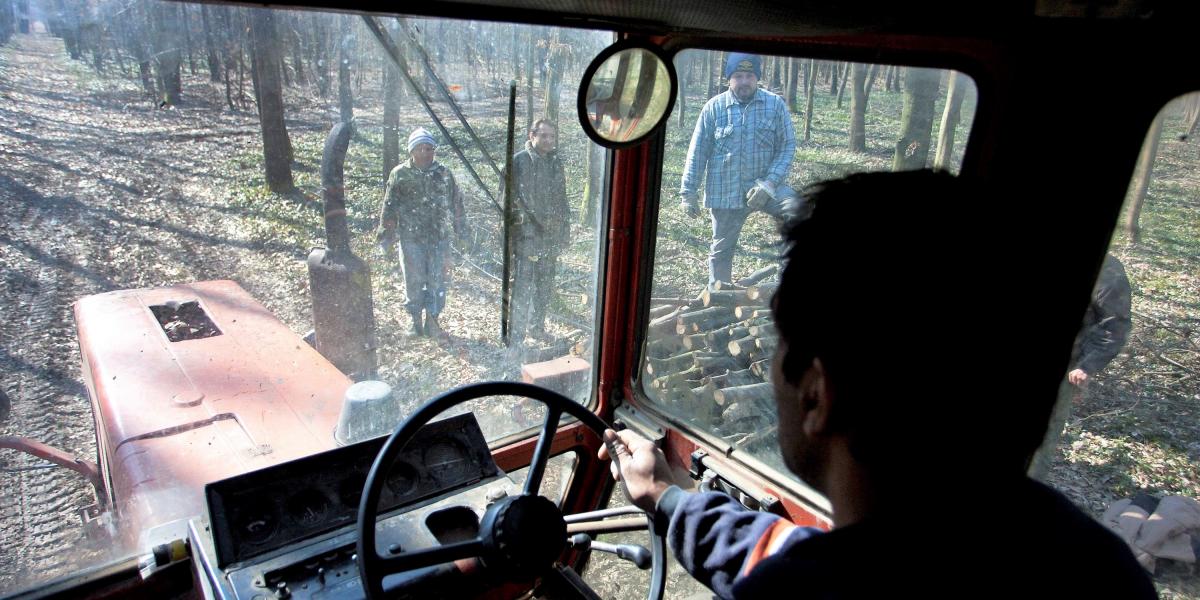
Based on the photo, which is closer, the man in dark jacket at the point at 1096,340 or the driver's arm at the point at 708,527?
the driver's arm at the point at 708,527

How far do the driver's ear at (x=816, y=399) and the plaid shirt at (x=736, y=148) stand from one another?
133 centimetres

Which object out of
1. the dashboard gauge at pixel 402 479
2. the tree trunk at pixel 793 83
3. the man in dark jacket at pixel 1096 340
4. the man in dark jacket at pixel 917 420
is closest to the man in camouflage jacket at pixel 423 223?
the dashboard gauge at pixel 402 479

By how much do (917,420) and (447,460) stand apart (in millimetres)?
1611

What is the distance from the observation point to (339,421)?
7.82 feet

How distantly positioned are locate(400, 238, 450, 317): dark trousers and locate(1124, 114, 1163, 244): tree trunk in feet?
6.06

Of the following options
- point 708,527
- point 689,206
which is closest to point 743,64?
point 689,206

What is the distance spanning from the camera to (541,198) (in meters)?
2.57

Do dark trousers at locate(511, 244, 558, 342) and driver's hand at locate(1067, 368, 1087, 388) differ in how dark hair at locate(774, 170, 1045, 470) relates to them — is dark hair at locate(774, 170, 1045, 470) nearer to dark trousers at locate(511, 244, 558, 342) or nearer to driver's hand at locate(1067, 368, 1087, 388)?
driver's hand at locate(1067, 368, 1087, 388)

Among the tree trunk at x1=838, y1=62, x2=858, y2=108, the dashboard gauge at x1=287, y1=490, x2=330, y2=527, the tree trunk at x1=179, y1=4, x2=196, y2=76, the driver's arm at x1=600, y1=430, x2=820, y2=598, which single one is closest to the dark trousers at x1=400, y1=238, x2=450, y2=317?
the dashboard gauge at x1=287, y1=490, x2=330, y2=527

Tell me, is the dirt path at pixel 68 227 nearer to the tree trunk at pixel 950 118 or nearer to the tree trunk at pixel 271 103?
the tree trunk at pixel 271 103

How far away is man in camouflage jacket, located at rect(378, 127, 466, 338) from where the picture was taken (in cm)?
222

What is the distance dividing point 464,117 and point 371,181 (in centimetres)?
35

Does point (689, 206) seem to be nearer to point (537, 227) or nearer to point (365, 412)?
point (537, 227)

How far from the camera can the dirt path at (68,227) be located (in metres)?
1.60
